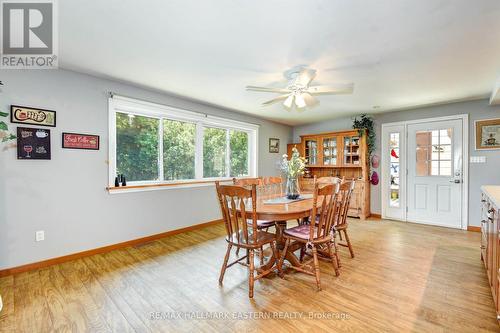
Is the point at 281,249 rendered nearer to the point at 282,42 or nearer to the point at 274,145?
the point at 282,42

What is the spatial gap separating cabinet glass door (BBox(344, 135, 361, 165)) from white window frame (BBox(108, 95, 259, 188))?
79.0 inches

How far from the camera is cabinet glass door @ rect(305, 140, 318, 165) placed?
5.61 metres

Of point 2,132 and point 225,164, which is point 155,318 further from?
point 225,164

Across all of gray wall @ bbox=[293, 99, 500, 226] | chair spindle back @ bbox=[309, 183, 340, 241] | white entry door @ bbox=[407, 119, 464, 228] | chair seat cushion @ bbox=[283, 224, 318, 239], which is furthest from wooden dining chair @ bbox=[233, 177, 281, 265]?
gray wall @ bbox=[293, 99, 500, 226]

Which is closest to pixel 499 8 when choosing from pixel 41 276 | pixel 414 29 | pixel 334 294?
pixel 414 29

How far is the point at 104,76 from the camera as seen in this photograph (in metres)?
2.94

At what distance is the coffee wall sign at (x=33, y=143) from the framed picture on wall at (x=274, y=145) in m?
4.17

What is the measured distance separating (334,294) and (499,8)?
2.50 m

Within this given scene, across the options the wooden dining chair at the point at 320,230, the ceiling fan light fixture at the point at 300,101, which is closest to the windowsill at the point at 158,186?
the wooden dining chair at the point at 320,230

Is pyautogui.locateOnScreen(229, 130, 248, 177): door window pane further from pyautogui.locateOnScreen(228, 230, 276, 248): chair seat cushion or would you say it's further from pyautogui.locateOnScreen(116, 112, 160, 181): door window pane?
pyautogui.locateOnScreen(228, 230, 276, 248): chair seat cushion

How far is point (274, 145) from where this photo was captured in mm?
5793

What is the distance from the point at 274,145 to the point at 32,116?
445 centimetres

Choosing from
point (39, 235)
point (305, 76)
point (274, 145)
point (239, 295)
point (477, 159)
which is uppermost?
point (305, 76)

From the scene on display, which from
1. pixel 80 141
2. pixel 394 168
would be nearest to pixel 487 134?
pixel 394 168
